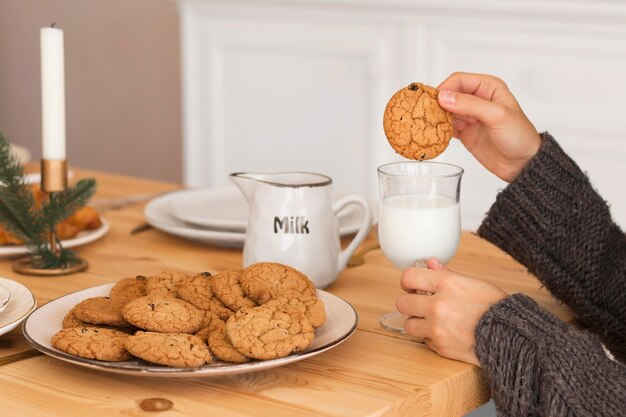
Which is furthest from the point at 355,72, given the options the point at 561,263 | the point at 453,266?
the point at 561,263

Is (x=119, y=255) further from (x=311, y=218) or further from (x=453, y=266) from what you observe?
(x=453, y=266)

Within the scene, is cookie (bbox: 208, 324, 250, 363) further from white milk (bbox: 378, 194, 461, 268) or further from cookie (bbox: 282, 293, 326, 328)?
white milk (bbox: 378, 194, 461, 268)

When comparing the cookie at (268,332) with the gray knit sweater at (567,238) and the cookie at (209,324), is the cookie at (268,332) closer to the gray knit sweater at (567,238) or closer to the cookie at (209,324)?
the cookie at (209,324)

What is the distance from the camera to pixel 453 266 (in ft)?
4.56

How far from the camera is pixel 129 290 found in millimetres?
1083

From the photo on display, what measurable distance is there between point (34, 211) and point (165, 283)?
0.36 m

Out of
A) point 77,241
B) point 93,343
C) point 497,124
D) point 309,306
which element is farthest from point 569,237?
point 77,241

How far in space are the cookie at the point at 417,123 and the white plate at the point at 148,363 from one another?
19 cm

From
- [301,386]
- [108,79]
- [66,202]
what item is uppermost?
[108,79]

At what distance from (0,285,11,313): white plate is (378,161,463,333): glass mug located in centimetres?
41

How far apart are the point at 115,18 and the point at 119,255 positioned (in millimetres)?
2450

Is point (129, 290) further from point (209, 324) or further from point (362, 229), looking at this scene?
point (362, 229)

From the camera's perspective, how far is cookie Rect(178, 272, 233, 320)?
1.02m

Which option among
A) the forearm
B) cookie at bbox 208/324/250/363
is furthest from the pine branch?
the forearm
